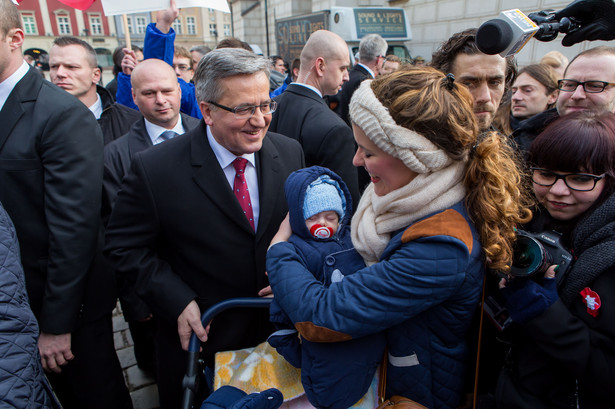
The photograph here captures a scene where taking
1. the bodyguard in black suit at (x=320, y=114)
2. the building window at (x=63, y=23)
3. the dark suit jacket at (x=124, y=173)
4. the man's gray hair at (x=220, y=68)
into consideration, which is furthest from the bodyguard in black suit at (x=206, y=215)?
the building window at (x=63, y=23)

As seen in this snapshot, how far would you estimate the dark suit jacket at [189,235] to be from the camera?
1788mm

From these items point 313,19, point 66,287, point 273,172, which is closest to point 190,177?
point 273,172

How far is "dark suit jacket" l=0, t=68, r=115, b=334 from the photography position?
6.00 ft

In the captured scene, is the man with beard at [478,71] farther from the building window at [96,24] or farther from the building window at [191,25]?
the building window at [191,25]

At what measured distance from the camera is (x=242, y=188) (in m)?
1.92

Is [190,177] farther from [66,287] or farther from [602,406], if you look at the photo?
[602,406]

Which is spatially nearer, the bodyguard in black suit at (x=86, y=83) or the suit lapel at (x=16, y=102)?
the suit lapel at (x=16, y=102)

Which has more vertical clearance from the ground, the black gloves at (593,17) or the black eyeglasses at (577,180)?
the black gloves at (593,17)

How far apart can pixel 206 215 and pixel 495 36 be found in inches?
53.6

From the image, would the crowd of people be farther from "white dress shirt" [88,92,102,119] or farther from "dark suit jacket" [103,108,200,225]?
"white dress shirt" [88,92,102,119]

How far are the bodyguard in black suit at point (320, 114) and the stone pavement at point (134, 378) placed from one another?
2152 millimetres

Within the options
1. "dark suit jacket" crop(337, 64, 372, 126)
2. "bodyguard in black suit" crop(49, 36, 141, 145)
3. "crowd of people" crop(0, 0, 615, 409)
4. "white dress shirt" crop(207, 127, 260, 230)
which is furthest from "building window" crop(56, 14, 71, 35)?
"white dress shirt" crop(207, 127, 260, 230)

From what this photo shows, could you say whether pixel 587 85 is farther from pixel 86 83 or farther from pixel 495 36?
pixel 86 83

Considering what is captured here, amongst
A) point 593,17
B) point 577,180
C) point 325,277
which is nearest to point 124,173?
point 325,277
